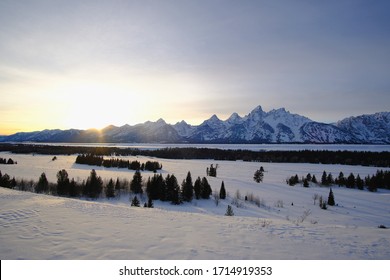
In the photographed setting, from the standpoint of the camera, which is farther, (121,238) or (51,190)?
(51,190)

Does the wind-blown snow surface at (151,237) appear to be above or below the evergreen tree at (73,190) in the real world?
above

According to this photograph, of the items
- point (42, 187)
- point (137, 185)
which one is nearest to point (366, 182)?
point (137, 185)

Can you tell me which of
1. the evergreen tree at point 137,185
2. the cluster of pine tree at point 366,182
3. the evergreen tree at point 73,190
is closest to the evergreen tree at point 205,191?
the evergreen tree at point 137,185

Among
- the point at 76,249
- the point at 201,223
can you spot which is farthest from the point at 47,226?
the point at 201,223

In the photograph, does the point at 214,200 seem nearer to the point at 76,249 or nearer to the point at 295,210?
the point at 295,210

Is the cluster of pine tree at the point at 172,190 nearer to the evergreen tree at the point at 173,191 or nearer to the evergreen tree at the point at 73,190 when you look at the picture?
the evergreen tree at the point at 173,191

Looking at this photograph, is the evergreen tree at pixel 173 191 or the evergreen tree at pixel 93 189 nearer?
the evergreen tree at pixel 173 191

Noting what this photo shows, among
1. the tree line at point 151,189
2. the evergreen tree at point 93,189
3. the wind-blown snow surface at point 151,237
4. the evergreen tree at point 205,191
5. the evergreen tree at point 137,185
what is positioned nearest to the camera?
the wind-blown snow surface at point 151,237

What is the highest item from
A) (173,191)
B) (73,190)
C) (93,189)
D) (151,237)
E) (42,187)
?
(151,237)

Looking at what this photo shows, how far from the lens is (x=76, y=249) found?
10.4 metres

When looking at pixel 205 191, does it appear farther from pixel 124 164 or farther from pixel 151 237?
pixel 124 164

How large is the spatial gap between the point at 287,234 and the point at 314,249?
90.7 inches

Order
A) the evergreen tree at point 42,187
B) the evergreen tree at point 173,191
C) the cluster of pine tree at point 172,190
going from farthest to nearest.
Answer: the evergreen tree at point 42,187, the cluster of pine tree at point 172,190, the evergreen tree at point 173,191

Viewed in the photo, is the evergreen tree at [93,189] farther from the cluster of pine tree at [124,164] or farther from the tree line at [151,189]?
the cluster of pine tree at [124,164]
